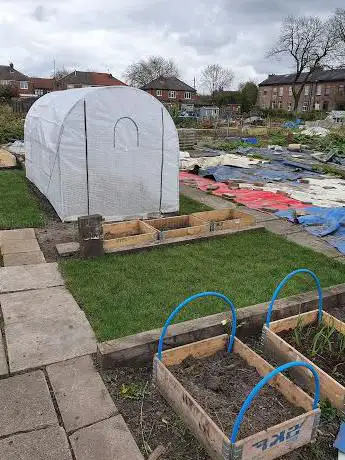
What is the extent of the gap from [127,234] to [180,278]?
2.04m

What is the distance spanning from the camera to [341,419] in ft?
10.3

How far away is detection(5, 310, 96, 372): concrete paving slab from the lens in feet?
12.3

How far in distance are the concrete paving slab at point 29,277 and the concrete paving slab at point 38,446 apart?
2.52 meters

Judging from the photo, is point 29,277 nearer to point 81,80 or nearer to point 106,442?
point 106,442

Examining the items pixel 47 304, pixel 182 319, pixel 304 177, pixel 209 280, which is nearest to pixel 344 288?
pixel 209 280

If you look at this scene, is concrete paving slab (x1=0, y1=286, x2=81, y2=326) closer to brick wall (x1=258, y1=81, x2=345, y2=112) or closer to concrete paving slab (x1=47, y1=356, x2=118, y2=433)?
concrete paving slab (x1=47, y1=356, x2=118, y2=433)

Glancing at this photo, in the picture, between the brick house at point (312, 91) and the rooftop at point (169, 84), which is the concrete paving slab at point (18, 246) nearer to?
the brick house at point (312, 91)

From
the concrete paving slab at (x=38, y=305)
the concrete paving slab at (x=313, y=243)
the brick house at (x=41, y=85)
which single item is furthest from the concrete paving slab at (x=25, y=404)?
the brick house at (x=41, y=85)

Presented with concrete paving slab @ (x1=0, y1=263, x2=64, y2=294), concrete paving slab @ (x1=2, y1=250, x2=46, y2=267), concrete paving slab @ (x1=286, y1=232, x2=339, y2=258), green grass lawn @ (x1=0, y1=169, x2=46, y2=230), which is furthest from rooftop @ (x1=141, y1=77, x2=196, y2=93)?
concrete paving slab @ (x1=0, y1=263, x2=64, y2=294)

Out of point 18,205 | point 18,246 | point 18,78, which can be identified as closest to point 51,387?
point 18,246

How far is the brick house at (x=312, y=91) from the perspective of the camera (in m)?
72.3

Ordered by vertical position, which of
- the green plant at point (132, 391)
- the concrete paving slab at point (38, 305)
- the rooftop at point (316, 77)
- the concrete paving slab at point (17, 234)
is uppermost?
the rooftop at point (316, 77)

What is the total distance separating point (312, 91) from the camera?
7725 cm

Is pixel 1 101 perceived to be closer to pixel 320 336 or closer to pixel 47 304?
pixel 47 304
